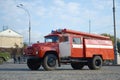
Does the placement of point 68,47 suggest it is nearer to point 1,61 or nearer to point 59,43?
point 59,43

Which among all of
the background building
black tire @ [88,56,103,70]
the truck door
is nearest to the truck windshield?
the truck door

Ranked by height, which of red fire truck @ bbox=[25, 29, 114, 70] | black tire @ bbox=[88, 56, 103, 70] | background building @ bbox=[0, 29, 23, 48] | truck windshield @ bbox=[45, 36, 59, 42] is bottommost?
black tire @ bbox=[88, 56, 103, 70]

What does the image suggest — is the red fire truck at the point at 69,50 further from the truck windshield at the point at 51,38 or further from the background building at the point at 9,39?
the background building at the point at 9,39

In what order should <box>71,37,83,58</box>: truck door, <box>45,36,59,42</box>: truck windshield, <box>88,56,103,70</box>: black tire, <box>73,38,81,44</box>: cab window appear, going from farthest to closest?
<box>88,56,103,70</box>: black tire → <box>73,38,81,44</box>: cab window → <box>71,37,83,58</box>: truck door → <box>45,36,59,42</box>: truck windshield

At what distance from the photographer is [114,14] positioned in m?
42.1

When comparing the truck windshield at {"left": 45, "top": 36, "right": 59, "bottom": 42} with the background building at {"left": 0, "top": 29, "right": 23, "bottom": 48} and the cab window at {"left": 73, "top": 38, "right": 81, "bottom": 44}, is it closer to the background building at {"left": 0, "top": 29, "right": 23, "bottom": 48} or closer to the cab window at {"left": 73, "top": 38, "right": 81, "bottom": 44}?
the cab window at {"left": 73, "top": 38, "right": 81, "bottom": 44}

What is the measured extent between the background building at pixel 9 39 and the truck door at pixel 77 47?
364ft

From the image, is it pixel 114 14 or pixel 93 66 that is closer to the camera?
pixel 93 66

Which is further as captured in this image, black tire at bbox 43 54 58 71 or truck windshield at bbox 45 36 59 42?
truck windshield at bbox 45 36 59 42

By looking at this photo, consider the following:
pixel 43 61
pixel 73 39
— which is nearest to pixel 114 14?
pixel 73 39

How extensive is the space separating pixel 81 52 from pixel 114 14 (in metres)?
17.4

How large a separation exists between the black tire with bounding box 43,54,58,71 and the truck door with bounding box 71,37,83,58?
5.36 ft

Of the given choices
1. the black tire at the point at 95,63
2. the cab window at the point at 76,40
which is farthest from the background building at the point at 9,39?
the cab window at the point at 76,40

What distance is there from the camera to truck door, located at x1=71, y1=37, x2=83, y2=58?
25281 mm
